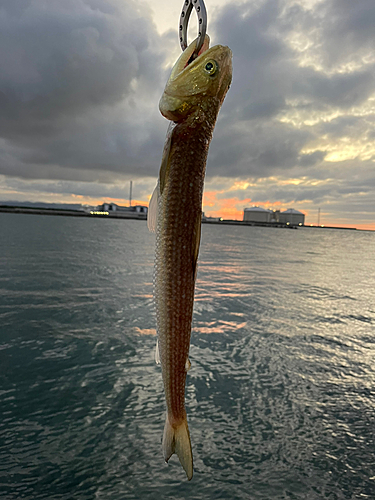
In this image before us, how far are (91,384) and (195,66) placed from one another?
9857mm

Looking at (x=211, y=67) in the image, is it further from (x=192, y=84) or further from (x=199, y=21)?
(x=199, y=21)

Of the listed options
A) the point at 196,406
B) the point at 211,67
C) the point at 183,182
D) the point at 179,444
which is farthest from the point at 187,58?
the point at 196,406

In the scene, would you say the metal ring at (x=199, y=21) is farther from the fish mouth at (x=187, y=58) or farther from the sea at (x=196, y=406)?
the sea at (x=196, y=406)

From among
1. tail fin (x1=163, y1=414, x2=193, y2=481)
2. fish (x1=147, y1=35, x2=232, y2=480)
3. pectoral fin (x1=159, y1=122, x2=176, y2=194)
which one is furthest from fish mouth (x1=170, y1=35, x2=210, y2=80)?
tail fin (x1=163, y1=414, x2=193, y2=481)

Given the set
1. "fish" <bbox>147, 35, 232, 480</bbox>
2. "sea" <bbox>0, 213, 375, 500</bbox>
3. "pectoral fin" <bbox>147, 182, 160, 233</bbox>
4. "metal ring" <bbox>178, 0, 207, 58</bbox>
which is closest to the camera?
"metal ring" <bbox>178, 0, 207, 58</bbox>

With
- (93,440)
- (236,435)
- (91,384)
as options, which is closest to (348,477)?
(236,435)

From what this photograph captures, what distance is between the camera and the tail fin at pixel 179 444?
7.77ft

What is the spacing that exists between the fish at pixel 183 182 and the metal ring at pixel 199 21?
3.2 inches

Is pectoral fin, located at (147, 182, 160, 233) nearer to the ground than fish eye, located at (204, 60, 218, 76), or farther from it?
nearer to the ground

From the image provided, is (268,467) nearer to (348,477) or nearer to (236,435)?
Result: (236,435)

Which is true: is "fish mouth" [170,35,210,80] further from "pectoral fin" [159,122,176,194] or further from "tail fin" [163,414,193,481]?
"tail fin" [163,414,193,481]

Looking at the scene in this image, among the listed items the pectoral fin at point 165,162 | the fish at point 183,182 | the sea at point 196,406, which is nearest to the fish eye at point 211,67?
the fish at point 183,182

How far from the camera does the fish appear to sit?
2135 mm

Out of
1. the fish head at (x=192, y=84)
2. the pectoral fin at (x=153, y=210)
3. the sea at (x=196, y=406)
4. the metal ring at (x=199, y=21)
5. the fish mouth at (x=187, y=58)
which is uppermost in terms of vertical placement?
the metal ring at (x=199, y=21)
